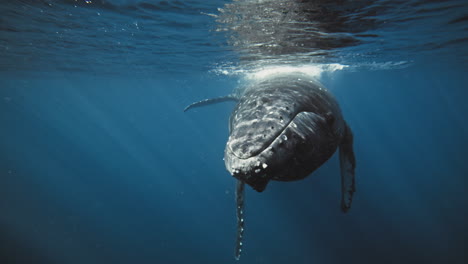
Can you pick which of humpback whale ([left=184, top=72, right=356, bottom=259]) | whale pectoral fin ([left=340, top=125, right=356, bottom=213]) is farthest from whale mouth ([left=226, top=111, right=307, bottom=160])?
whale pectoral fin ([left=340, top=125, right=356, bottom=213])

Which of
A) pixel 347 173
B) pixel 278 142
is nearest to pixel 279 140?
pixel 278 142

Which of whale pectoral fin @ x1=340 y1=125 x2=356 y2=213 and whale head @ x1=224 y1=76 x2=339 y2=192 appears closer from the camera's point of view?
whale head @ x1=224 y1=76 x2=339 y2=192

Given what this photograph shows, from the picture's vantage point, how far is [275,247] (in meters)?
20.2

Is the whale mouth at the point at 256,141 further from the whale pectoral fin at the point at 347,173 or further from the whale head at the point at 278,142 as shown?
the whale pectoral fin at the point at 347,173

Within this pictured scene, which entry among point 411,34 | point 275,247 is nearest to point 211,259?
point 275,247

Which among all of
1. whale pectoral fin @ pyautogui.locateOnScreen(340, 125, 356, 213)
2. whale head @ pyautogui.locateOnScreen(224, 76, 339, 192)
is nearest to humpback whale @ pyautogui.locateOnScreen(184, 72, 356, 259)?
whale head @ pyautogui.locateOnScreen(224, 76, 339, 192)

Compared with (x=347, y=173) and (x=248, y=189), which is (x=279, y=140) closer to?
(x=347, y=173)

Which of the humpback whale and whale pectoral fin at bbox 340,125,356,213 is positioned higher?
the humpback whale

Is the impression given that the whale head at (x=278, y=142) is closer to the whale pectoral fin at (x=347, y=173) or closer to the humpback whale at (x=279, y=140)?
the humpback whale at (x=279, y=140)

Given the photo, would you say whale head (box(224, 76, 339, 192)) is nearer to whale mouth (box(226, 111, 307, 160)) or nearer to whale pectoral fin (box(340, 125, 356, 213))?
whale mouth (box(226, 111, 307, 160))

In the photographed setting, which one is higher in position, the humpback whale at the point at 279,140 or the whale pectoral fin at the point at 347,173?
the humpback whale at the point at 279,140

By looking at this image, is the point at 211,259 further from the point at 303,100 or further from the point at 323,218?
the point at 303,100

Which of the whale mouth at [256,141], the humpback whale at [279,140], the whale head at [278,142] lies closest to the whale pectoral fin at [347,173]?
the humpback whale at [279,140]

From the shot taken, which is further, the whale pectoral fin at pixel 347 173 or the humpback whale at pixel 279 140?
the whale pectoral fin at pixel 347 173
